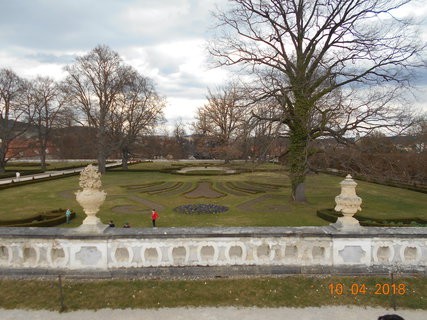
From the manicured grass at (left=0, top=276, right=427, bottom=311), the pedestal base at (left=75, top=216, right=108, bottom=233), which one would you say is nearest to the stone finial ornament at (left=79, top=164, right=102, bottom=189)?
the pedestal base at (left=75, top=216, right=108, bottom=233)

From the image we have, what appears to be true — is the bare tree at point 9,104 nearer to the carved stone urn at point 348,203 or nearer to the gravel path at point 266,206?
the gravel path at point 266,206

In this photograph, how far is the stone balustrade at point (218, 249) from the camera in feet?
21.8

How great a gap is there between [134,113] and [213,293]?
40471 millimetres

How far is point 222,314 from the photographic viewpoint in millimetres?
5633

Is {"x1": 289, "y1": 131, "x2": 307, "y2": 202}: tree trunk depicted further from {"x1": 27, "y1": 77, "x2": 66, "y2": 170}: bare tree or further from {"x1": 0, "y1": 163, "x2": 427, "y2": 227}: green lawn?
{"x1": 27, "y1": 77, "x2": 66, "y2": 170}: bare tree

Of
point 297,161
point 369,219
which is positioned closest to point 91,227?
point 369,219

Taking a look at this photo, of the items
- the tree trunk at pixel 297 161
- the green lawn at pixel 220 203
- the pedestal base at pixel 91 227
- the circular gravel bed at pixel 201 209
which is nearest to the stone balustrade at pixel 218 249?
the pedestal base at pixel 91 227

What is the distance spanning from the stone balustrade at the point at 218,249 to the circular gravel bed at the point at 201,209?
1078 cm

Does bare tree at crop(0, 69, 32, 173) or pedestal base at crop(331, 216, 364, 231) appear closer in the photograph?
pedestal base at crop(331, 216, 364, 231)

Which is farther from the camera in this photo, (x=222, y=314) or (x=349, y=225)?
(x=349, y=225)

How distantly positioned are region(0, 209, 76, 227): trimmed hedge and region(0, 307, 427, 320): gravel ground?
9.48 metres

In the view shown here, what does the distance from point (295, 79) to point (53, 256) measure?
650 inches

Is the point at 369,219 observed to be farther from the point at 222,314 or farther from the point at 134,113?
the point at 134,113
